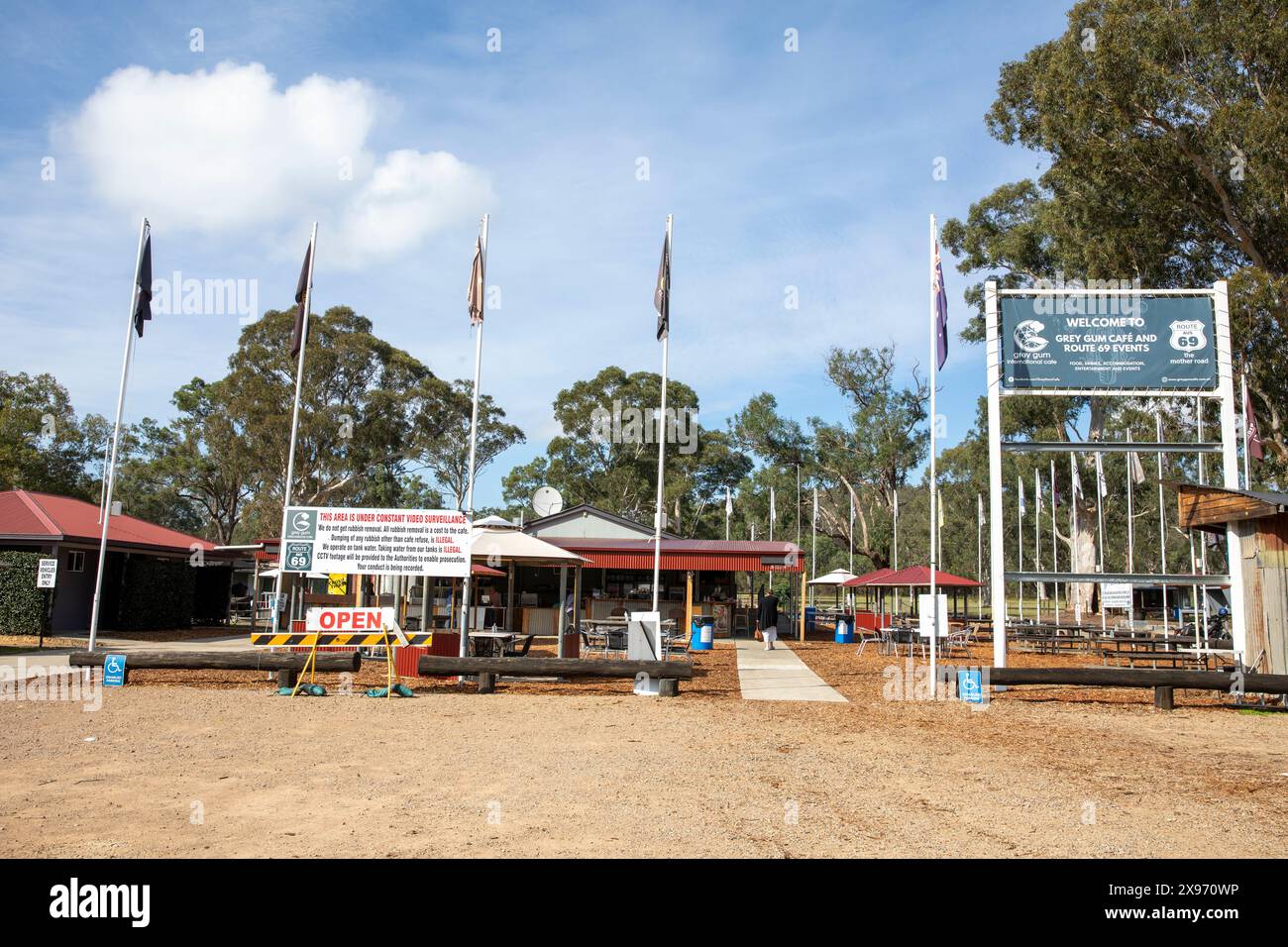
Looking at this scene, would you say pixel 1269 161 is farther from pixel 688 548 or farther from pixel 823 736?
pixel 823 736

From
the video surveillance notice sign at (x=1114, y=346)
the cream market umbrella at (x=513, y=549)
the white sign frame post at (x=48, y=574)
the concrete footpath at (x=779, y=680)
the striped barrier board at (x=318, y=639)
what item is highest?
the video surveillance notice sign at (x=1114, y=346)

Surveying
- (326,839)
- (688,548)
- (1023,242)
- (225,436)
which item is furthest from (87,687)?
(1023,242)

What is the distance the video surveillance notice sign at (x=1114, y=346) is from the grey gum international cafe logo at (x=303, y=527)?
35.5 feet

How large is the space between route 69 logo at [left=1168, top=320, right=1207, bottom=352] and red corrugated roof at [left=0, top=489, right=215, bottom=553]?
2281 centimetres

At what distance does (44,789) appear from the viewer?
21.2ft

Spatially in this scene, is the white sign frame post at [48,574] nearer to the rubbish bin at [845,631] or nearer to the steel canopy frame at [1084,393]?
the steel canopy frame at [1084,393]

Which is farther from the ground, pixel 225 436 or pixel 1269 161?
pixel 1269 161

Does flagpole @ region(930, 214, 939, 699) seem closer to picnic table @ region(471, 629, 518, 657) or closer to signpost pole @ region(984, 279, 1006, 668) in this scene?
signpost pole @ region(984, 279, 1006, 668)

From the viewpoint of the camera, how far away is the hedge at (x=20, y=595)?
1959cm

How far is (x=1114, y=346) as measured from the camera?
47.1 ft

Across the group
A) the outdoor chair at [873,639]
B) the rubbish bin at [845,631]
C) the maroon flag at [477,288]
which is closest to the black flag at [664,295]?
the maroon flag at [477,288]

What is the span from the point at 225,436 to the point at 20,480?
8830 millimetres

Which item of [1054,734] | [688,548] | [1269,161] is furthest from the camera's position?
[688,548]

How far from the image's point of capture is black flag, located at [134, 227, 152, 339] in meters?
16.0
